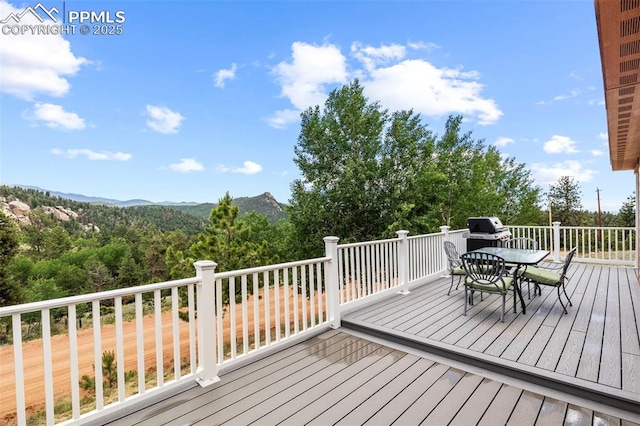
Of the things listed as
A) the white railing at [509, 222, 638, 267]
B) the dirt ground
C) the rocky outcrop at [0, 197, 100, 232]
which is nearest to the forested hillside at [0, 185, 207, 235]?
the rocky outcrop at [0, 197, 100, 232]

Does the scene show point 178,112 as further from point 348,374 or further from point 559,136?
point 348,374

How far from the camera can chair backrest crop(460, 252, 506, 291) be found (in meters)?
3.69

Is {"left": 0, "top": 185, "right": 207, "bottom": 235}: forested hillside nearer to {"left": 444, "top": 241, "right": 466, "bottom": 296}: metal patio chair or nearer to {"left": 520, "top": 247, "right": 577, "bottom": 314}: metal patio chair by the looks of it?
{"left": 444, "top": 241, "right": 466, "bottom": 296}: metal patio chair

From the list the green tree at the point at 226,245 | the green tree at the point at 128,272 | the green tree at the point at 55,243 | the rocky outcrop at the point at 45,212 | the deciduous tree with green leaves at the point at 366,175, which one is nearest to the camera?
the deciduous tree with green leaves at the point at 366,175

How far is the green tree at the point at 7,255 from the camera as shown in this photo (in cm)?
1788

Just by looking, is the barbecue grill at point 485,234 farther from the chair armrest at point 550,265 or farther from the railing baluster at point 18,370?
the railing baluster at point 18,370

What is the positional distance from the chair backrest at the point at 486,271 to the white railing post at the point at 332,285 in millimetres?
1642

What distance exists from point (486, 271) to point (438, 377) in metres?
1.77

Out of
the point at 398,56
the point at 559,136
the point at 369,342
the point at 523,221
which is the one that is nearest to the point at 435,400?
the point at 369,342

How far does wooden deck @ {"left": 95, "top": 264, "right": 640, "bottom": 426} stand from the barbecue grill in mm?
2623

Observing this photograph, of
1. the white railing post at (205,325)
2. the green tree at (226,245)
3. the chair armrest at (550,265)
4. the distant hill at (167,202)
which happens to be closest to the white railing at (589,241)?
the chair armrest at (550,265)

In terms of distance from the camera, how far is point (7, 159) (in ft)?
112

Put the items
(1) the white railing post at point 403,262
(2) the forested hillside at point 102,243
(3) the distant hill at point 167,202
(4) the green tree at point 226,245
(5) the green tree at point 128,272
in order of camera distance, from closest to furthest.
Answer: (1) the white railing post at point 403,262 < (4) the green tree at point 226,245 < (2) the forested hillside at point 102,243 < (3) the distant hill at point 167,202 < (5) the green tree at point 128,272

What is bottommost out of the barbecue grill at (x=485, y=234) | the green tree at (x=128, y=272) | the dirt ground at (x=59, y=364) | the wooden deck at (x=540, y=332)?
the dirt ground at (x=59, y=364)
